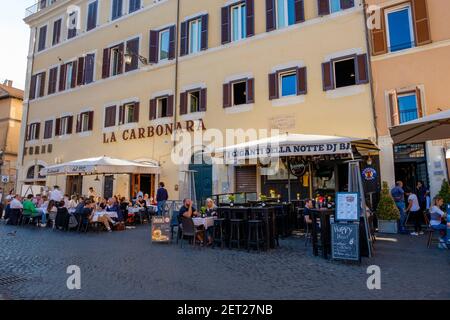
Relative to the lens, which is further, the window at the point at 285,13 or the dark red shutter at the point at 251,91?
the dark red shutter at the point at 251,91

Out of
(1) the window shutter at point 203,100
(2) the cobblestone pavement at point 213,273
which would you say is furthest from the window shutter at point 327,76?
(2) the cobblestone pavement at point 213,273

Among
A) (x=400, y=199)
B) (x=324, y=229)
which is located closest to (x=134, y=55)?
(x=400, y=199)

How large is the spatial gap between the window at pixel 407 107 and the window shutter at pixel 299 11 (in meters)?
4.88

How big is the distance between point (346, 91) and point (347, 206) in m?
6.61

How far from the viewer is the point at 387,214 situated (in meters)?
9.60

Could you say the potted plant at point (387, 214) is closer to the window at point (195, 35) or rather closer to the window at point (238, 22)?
the window at point (238, 22)

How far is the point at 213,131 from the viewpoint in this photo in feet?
47.4

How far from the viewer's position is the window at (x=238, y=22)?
47.5 feet

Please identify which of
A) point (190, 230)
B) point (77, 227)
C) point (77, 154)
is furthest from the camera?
point (77, 154)

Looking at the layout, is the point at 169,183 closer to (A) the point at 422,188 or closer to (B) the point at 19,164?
(A) the point at 422,188

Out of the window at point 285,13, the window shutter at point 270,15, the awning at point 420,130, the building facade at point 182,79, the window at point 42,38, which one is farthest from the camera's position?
the window at point 42,38
